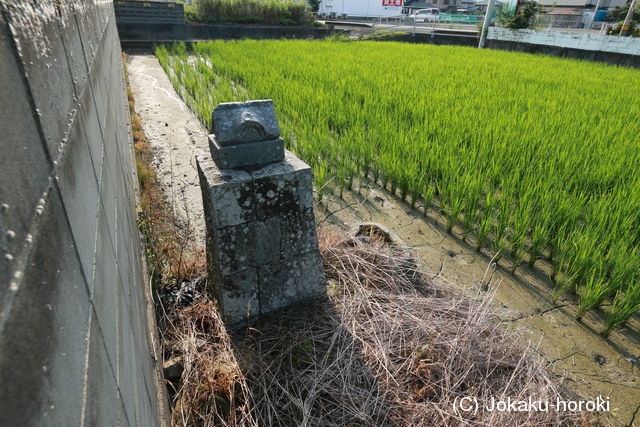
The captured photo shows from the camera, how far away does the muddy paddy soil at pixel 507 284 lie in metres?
1.75

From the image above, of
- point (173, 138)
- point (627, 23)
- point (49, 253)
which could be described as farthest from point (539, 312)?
→ point (627, 23)

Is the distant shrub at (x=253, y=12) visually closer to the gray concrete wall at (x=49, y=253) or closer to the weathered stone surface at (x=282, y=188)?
the weathered stone surface at (x=282, y=188)

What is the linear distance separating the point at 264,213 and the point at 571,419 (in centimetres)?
164

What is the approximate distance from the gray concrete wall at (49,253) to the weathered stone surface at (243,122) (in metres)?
0.85

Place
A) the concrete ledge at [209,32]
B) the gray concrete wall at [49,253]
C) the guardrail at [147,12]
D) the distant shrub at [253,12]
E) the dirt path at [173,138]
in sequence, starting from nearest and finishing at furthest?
the gray concrete wall at [49,253] < the dirt path at [173,138] < the concrete ledge at [209,32] < the guardrail at [147,12] < the distant shrub at [253,12]

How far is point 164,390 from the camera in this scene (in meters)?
1.55

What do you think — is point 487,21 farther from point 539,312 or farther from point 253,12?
→ point 539,312

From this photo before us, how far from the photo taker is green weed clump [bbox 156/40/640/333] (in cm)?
237

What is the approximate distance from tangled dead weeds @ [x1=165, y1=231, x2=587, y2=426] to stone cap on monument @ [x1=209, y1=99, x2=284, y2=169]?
0.84 meters

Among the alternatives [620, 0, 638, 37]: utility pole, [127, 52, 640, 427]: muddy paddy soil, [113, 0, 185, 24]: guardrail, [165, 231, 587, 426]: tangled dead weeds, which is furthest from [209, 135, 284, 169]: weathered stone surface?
[620, 0, 638, 37]: utility pole

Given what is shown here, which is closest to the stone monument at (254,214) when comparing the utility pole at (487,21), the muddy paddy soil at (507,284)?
the muddy paddy soil at (507,284)

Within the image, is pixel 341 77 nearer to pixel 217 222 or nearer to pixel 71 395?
pixel 217 222

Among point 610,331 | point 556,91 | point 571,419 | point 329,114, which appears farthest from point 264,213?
point 556,91

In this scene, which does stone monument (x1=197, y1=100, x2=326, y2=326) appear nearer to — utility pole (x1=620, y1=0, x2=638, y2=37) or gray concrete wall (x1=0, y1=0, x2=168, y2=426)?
gray concrete wall (x1=0, y1=0, x2=168, y2=426)
